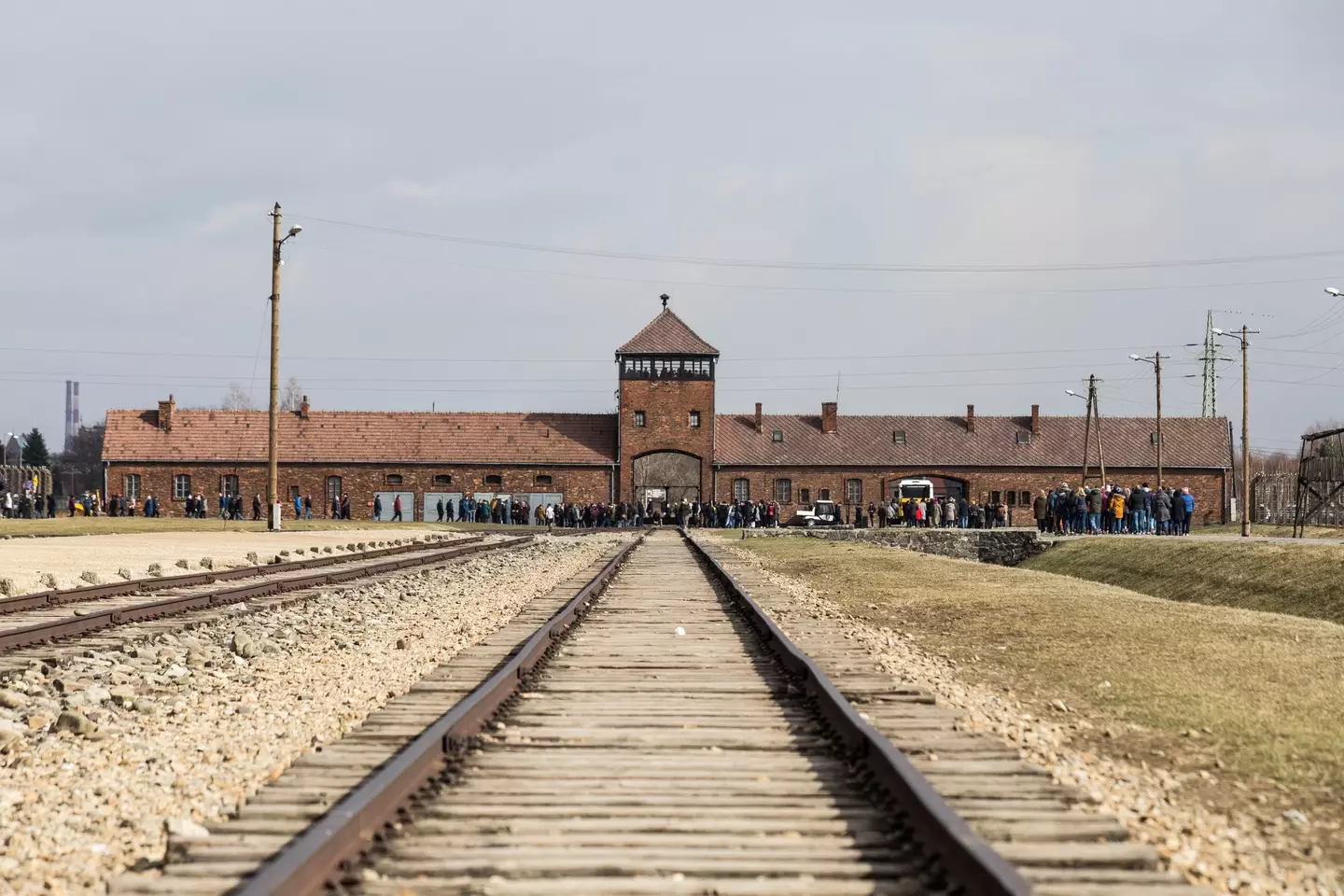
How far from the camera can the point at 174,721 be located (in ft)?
25.3

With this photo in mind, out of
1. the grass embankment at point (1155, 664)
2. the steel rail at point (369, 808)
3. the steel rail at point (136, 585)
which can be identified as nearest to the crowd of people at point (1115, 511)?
the grass embankment at point (1155, 664)

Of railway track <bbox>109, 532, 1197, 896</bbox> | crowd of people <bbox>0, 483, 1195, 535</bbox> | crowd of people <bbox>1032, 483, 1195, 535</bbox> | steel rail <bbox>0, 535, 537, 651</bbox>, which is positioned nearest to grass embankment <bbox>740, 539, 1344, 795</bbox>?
railway track <bbox>109, 532, 1197, 896</bbox>

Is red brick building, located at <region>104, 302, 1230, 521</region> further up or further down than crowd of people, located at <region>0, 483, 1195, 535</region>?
further up

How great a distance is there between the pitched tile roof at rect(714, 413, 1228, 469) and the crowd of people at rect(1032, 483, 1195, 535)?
2494 centimetres

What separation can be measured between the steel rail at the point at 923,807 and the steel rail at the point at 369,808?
5.94ft

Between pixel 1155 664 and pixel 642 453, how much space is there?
60.1 meters

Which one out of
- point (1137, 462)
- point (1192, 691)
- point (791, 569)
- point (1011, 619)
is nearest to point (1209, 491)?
point (1137, 462)

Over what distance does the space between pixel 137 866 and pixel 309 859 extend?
0.92 meters

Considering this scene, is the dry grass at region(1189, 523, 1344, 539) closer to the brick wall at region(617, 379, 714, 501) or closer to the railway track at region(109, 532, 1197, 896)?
the brick wall at region(617, 379, 714, 501)

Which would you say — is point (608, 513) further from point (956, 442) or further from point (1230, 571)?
point (1230, 571)

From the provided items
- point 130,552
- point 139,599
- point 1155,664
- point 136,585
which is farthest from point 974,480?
point 1155,664

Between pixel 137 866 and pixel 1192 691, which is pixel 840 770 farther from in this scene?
pixel 1192 691

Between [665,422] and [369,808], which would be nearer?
[369,808]

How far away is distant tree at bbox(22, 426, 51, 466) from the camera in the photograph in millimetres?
117475
